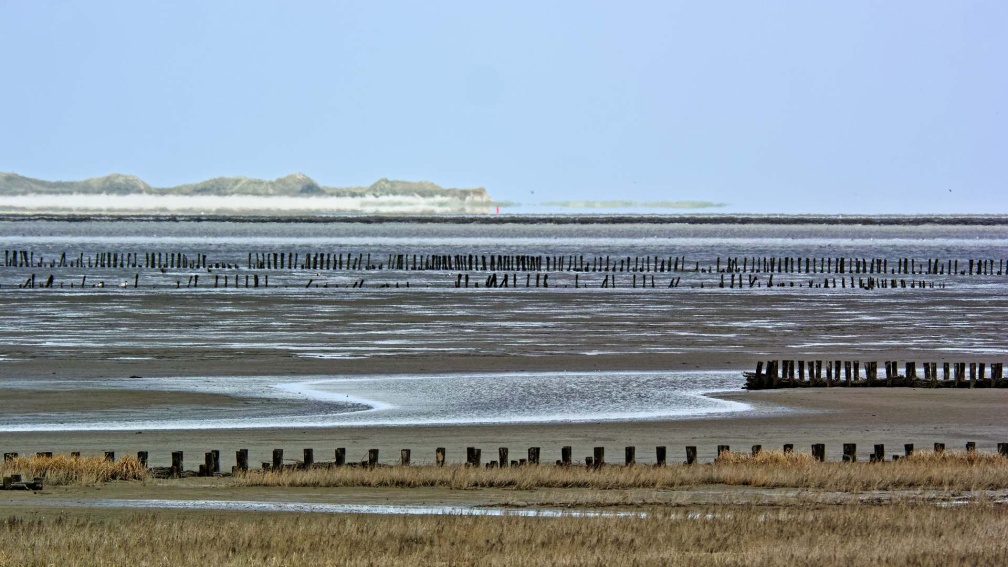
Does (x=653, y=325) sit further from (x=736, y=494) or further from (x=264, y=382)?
(x=736, y=494)

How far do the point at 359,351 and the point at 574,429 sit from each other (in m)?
13.1

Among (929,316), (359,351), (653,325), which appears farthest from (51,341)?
(929,316)

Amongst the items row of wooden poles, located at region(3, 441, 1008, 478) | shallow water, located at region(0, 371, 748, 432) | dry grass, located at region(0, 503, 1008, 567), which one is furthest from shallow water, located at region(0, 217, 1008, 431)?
dry grass, located at region(0, 503, 1008, 567)

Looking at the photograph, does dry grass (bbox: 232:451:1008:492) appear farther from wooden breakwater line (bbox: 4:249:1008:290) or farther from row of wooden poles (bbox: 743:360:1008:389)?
wooden breakwater line (bbox: 4:249:1008:290)

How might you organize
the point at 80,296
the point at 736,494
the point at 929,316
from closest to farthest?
1. the point at 736,494
2. the point at 929,316
3. the point at 80,296

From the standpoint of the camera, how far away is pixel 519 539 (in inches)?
452

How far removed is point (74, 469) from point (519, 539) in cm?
592

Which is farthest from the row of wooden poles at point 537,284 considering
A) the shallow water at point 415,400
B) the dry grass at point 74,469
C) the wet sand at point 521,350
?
the dry grass at point 74,469

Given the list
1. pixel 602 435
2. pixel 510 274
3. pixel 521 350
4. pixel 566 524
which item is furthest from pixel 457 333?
pixel 510 274

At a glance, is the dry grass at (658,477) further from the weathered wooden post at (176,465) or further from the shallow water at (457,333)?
the shallow water at (457,333)

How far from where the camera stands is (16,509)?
1307cm

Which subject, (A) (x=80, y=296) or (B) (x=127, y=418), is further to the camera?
(A) (x=80, y=296)

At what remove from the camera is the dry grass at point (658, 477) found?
1470 cm

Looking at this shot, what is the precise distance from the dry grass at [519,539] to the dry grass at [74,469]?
6.68 feet
